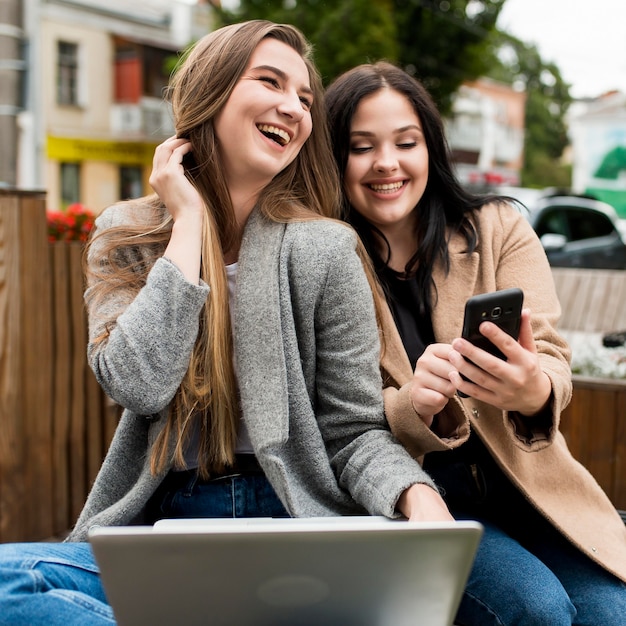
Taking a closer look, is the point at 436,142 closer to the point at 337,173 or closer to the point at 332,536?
the point at 337,173

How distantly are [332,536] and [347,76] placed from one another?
1.51 m

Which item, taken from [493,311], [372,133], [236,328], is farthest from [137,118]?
[493,311]

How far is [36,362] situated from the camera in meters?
3.55

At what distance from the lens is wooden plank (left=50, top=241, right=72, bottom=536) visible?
362cm

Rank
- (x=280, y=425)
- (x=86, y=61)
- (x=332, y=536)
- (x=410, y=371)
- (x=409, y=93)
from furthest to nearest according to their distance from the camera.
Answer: (x=86, y=61) → (x=409, y=93) → (x=410, y=371) → (x=280, y=425) → (x=332, y=536)

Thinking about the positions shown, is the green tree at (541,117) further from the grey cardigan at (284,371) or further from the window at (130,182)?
the grey cardigan at (284,371)

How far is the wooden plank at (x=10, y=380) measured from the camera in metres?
3.35

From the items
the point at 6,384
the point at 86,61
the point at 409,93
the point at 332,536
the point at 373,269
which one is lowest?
the point at 6,384

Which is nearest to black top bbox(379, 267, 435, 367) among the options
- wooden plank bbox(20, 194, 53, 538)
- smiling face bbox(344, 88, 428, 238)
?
smiling face bbox(344, 88, 428, 238)

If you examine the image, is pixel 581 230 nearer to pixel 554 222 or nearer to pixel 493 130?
pixel 554 222

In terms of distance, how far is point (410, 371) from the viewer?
6.72 ft

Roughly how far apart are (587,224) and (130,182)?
51.2 feet

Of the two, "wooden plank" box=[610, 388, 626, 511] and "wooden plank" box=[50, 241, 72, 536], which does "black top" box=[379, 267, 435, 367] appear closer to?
"wooden plank" box=[610, 388, 626, 511]

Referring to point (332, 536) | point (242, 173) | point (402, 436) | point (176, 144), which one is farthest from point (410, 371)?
point (332, 536)
